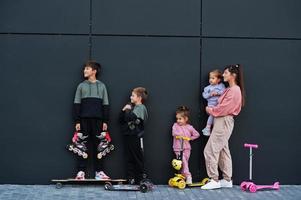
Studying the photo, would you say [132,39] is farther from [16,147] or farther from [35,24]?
[16,147]

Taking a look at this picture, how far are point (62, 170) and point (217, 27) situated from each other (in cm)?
351

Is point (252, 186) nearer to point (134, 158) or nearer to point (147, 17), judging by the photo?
point (134, 158)

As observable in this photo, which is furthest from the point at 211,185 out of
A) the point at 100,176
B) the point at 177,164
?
the point at 100,176

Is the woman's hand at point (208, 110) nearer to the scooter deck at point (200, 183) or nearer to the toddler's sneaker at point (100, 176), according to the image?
the scooter deck at point (200, 183)

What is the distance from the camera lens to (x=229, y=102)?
877cm

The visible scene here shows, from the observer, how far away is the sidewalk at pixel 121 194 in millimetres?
8305

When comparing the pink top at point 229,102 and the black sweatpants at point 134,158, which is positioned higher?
the pink top at point 229,102

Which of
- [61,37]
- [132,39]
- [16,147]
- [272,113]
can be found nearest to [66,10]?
[61,37]

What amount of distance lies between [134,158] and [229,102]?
5.82 feet

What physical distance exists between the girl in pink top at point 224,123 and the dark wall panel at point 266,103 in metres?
0.33

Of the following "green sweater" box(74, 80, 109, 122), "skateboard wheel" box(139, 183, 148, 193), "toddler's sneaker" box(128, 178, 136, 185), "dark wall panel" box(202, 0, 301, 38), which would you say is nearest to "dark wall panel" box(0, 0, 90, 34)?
"green sweater" box(74, 80, 109, 122)

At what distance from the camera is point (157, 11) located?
923 cm

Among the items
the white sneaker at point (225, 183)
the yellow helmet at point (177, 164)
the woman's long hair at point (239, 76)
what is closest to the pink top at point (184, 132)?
the yellow helmet at point (177, 164)

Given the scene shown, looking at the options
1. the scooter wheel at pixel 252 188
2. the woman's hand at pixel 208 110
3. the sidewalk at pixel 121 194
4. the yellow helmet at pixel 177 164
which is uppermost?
the woman's hand at pixel 208 110
